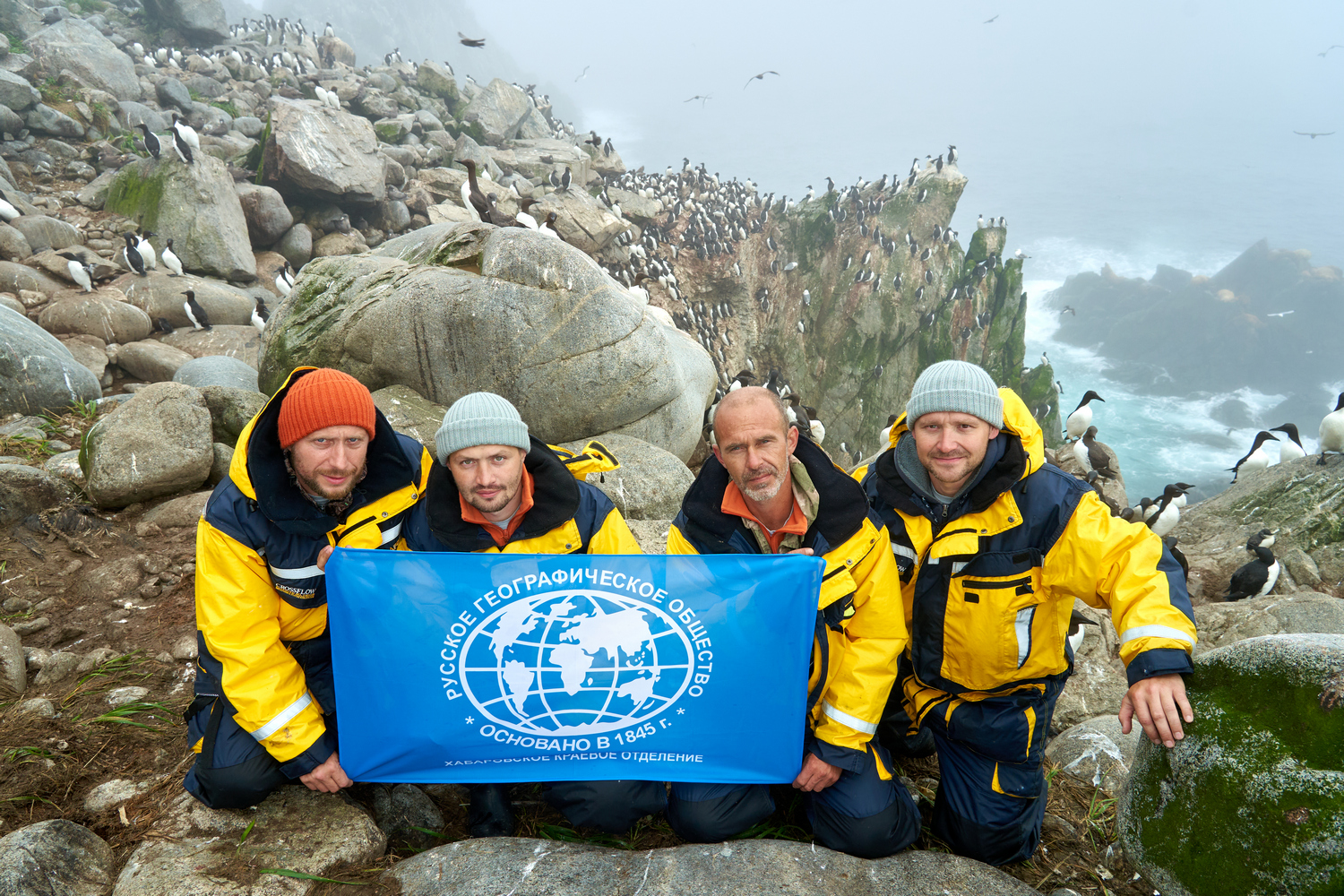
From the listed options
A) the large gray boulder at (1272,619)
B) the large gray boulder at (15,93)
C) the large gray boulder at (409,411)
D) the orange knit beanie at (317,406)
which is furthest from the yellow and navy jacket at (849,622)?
the large gray boulder at (15,93)

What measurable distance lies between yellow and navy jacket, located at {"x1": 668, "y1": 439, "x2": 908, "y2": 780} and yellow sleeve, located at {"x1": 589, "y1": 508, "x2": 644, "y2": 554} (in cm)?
56

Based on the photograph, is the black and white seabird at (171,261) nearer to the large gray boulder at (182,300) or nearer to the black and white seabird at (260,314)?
the large gray boulder at (182,300)

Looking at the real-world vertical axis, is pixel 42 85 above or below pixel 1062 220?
below

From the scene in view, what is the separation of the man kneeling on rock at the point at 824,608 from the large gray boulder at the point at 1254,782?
3.69 feet

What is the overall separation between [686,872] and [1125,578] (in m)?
2.32

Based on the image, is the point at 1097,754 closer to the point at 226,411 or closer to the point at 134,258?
the point at 226,411

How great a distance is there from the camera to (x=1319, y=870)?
2.29 meters

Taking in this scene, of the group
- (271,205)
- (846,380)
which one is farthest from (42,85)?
(846,380)

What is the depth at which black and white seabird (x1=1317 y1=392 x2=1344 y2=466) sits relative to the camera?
43.6ft

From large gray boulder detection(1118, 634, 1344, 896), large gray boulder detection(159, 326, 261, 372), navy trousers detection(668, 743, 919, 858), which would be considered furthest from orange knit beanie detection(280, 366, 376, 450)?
large gray boulder detection(159, 326, 261, 372)

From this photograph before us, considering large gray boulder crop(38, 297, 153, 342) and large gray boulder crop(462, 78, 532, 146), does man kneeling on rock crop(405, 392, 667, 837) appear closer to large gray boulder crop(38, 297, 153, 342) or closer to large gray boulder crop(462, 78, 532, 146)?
large gray boulder crop(38, 297, 153, 342)

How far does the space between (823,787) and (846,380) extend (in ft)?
121

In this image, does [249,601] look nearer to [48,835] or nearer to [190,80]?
[48,835]

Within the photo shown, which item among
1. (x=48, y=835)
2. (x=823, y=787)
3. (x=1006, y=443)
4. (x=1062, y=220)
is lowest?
(x=48, y=835)
